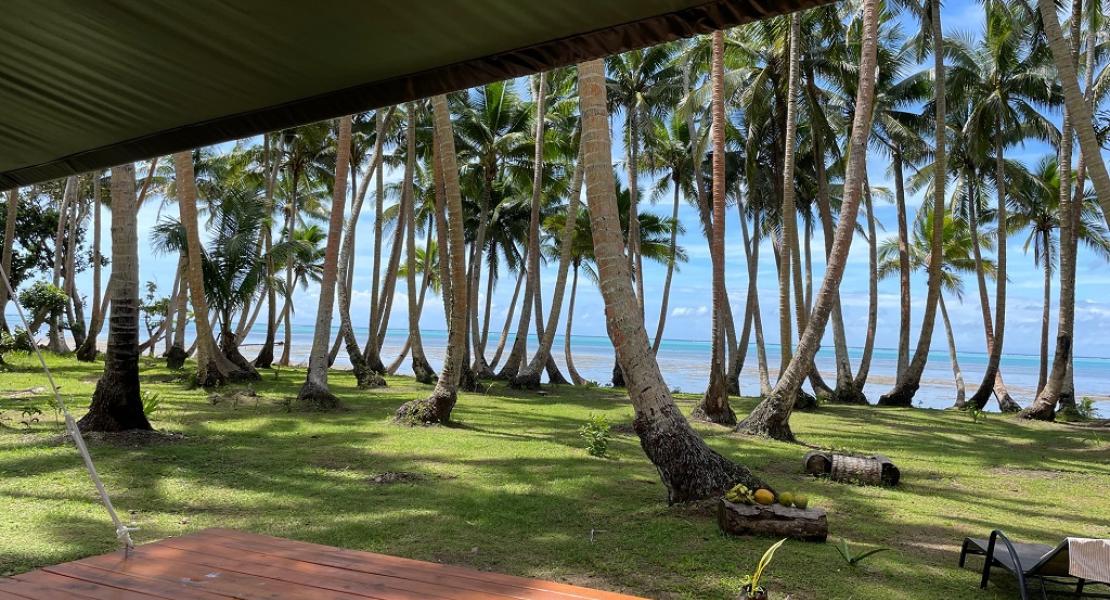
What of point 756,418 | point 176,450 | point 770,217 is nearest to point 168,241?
point 176,450

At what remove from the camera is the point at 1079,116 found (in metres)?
9.23

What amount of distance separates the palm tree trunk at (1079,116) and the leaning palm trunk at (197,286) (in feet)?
44.0

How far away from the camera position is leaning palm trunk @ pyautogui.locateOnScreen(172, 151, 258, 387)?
12.6 metres

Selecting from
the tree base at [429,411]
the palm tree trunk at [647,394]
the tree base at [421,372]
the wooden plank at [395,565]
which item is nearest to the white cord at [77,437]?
the wooden plank at [395,565]

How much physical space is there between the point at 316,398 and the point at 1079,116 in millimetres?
12188

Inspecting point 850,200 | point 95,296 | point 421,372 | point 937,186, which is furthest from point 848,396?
point 95,296

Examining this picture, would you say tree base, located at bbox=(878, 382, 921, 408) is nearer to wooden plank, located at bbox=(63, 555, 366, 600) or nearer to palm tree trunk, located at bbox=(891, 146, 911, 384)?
palm tree trunk, located at bbox=(891, 146, 911, 384)

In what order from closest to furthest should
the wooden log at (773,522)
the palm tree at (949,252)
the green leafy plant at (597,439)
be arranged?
the wooden log at (773,522) < the green leafy plant at (597,439) < the palm tree at (949,252)

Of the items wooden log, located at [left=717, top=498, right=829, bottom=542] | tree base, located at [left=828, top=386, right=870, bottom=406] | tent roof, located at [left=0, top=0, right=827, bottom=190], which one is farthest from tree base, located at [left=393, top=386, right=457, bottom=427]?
tree base, located at [left=828, top=386, right=870, bottom=406]

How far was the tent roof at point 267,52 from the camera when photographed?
163 cm

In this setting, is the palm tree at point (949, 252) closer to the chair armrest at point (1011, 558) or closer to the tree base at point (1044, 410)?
the tree base at point (1044, 410)

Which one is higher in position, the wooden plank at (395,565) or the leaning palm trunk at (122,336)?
the leaning palm trunk at (122,336)

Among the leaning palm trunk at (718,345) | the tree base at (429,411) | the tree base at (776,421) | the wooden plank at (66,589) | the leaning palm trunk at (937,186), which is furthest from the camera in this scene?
the leaning palm trunk at (937,186)

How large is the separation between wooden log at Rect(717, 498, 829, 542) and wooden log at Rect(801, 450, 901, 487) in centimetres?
274
